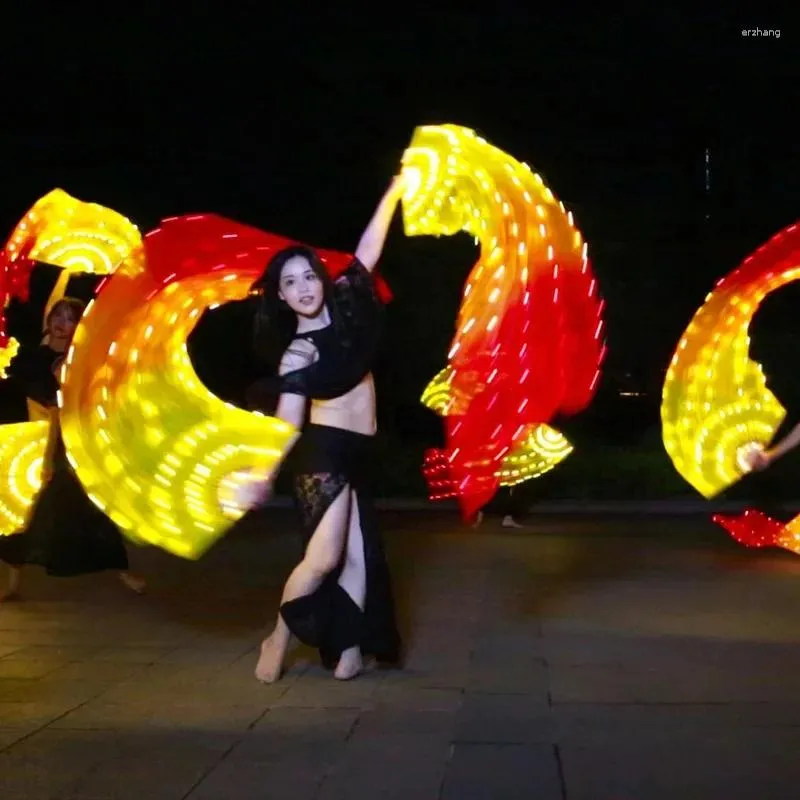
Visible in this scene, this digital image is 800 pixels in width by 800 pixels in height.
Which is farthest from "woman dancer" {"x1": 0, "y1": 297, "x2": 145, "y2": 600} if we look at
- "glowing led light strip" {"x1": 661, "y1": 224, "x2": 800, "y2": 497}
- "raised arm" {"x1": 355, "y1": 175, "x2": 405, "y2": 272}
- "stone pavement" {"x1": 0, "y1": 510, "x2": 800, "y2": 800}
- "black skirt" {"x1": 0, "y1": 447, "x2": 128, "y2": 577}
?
"glowing led light strip" {"x1": 661, "y1": 224, "x2": 800, "y2": 497}

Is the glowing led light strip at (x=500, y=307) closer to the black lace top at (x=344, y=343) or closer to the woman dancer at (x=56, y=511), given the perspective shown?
the black lace top at (x=344, y=343)

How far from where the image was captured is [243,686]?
25.4ft

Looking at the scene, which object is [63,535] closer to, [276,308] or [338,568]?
[338,568]

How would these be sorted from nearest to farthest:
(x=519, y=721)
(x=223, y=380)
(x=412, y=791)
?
1. (x=412, y=791)
2. (x=519, y=721)
3. (x=223, y=380)

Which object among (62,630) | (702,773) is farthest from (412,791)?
(62,630)

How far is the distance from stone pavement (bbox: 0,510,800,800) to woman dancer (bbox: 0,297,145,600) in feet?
1.09

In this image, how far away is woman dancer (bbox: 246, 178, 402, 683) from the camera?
296 inches

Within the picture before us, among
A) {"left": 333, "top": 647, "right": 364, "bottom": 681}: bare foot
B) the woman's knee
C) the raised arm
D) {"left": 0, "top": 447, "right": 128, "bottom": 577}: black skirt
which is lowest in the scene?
{"left": 333, "top": 647, "right": 364, "bottom": 681}: bare foot

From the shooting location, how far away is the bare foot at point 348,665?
7836mm

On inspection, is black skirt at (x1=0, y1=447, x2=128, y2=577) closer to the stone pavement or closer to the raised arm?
the stone pavement

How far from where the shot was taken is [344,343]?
299 inches

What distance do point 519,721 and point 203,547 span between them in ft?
5.32

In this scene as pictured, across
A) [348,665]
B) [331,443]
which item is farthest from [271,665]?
[331,443]

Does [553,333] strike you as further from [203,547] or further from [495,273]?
[203,547]
